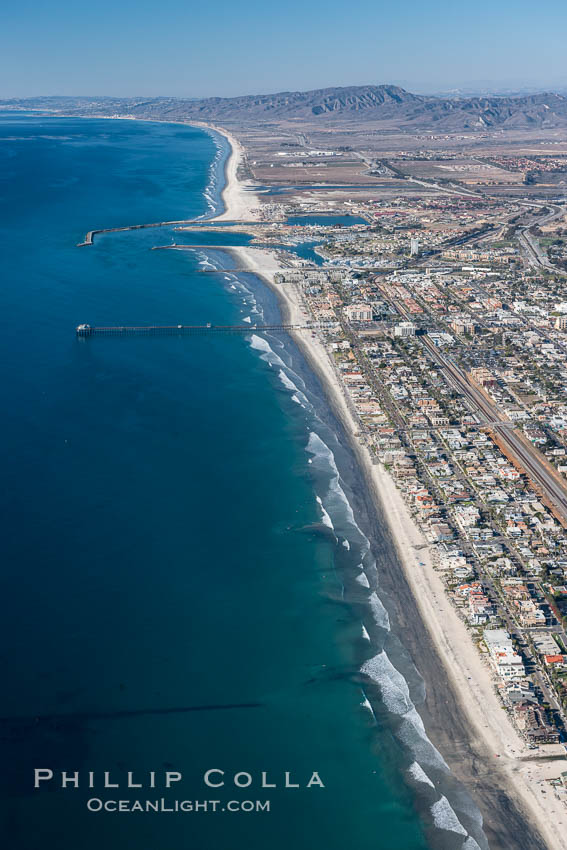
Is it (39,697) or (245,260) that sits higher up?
(245,260)

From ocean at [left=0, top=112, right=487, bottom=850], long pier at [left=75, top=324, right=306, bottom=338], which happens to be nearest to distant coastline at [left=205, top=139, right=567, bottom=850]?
ocean at [left=0, top=112, right=487, bottom=850]

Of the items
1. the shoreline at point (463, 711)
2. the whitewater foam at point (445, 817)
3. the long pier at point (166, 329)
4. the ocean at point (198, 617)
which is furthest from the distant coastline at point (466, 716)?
the long pier at point (166, 329)

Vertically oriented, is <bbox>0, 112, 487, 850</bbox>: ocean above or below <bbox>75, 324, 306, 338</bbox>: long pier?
below

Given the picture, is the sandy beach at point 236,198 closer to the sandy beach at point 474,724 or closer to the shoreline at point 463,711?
the shoreline at point 463,711

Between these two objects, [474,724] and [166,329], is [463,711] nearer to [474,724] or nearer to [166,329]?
[474,724]

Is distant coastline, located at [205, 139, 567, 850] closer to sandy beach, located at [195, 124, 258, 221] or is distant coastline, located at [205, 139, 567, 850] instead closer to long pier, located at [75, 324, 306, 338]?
long pier, located at [75, 324, 306, 338]

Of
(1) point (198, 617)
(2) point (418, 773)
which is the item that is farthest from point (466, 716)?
(1) point (198, 617)

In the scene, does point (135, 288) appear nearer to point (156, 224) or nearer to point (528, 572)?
point (156, 224)

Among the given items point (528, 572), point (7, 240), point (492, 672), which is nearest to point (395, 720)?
point (492, 672)
